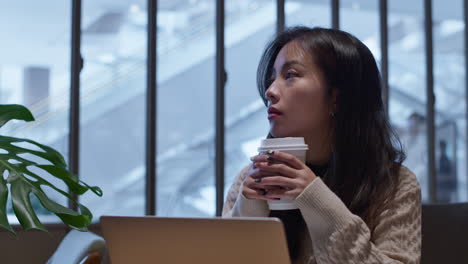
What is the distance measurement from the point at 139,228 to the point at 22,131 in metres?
2.57

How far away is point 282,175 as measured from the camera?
4.00 ft

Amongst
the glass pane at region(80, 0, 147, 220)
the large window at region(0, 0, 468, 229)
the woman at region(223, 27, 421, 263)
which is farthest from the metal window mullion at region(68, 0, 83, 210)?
the woman at region(223, 27, 421, 263)

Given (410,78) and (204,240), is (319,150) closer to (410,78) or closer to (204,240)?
(204,240)

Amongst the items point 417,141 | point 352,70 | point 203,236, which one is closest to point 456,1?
point 417,141

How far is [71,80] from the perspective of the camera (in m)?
3.19

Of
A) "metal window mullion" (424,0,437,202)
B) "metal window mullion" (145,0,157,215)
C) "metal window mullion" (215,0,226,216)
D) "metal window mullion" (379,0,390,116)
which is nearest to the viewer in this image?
"metal window mullion" (145,0,157,215)

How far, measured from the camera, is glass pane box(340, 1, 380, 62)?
4191 millimetres

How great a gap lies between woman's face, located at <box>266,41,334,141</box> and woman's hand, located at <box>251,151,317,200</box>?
0.21 m

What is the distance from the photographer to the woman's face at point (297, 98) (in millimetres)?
1431

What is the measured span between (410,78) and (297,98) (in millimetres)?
3214

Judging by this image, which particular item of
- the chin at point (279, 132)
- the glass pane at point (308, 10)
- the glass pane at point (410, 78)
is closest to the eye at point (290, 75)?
the chin at point (279, 132)

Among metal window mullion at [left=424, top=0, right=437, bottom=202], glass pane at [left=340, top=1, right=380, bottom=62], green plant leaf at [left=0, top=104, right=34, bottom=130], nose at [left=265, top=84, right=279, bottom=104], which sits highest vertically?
glass pane at [left=340, top=1, right=380, bottom=62]

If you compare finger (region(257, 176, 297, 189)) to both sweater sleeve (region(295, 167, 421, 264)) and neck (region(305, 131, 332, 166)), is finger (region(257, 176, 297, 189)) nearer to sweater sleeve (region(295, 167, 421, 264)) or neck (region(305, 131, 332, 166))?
sweater sleeve (region(295, 167, 421, 264))

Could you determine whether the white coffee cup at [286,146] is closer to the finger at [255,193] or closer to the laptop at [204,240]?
the finger at [255,193]
